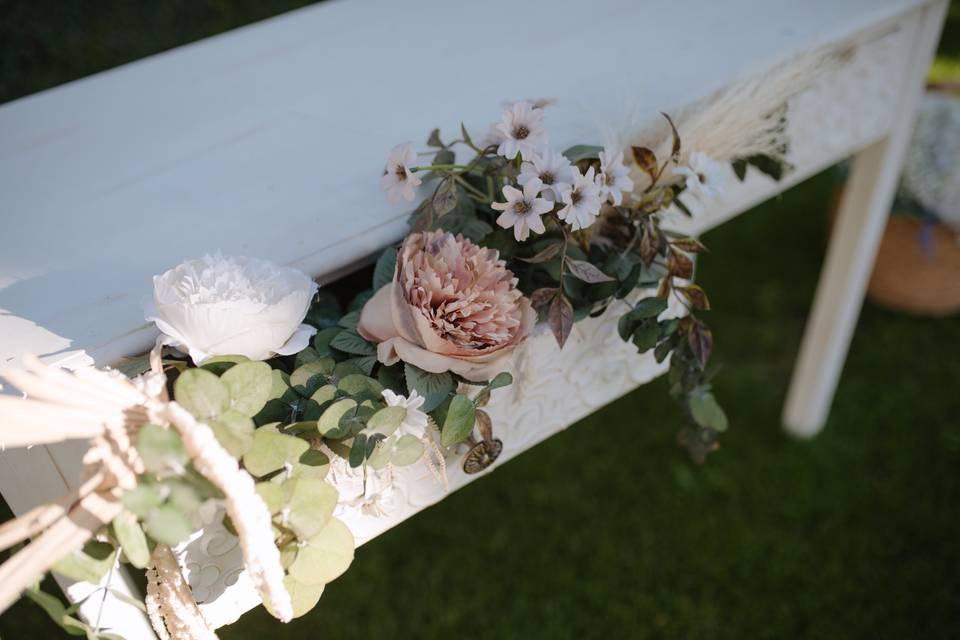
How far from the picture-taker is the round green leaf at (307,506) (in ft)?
1.78

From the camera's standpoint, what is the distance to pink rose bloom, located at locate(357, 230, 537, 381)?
0.60 metres

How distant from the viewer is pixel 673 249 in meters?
0.74

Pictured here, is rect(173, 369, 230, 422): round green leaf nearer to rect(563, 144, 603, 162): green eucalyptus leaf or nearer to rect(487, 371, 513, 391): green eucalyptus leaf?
rect(487, 371, 513, 391): green eucalyptus leaf

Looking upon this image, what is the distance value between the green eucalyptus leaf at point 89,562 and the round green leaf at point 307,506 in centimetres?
11

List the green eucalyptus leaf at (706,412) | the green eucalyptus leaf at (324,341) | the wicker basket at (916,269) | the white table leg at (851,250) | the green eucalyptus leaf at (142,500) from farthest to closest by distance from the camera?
the wicker basket at (916,269) < the white table leg at (851,250) < the green eucalyptus leaf at (706,412) < the green eucalyptus leaf at (324,341) < the green eucalyptus leaf at (142,500)

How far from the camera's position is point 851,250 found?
1.37m

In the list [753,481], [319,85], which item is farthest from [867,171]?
[319,85]

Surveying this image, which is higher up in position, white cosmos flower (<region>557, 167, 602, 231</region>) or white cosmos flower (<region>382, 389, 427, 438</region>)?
white cosmos flower (<region>557, 167, 602, 231</region>)

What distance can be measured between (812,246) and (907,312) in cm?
26

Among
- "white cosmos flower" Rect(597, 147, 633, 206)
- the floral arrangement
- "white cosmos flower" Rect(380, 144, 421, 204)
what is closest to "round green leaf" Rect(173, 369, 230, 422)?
the floral arrangement

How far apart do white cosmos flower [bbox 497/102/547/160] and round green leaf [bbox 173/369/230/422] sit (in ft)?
0.87

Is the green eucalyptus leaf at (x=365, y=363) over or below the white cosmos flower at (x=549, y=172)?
below

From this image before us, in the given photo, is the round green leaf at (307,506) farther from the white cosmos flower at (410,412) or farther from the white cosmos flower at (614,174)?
the white cosmos flower at (614,174)

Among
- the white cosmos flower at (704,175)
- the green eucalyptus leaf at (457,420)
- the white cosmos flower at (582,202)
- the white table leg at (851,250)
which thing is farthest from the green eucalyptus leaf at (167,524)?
the white table leg at (851,250)
